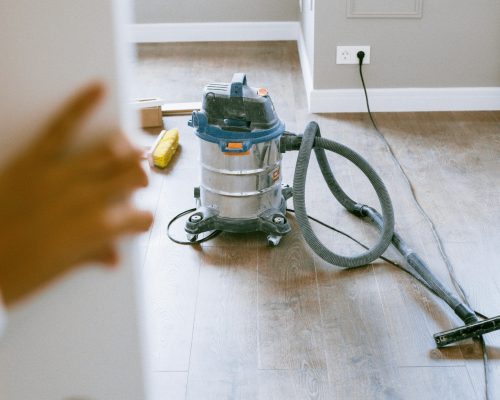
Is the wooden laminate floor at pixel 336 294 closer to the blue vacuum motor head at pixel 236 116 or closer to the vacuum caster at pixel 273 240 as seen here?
the vacuum caster at pixel 273 240

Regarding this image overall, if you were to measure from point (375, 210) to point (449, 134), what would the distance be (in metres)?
1.01

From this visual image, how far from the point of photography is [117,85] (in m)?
0.63

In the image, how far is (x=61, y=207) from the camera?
0.54 metres

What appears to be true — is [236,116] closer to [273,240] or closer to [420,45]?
[273,240]

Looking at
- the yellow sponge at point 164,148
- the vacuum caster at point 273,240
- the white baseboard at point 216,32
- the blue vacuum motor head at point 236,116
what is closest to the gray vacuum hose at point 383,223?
the blue vacuum motor head at point 236,116

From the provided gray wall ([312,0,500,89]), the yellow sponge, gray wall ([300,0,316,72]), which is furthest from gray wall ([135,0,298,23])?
the yellow sponge

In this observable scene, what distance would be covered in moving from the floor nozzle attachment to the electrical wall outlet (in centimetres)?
207

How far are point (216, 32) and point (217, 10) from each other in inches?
6.3

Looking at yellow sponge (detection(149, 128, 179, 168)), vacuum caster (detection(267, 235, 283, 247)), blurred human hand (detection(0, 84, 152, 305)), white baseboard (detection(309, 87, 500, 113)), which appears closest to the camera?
blurred human hand (detection(0, 84, 152, 305))

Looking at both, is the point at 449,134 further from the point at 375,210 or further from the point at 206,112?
the point at 206,112

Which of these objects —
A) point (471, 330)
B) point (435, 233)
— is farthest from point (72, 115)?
point (435, 233)

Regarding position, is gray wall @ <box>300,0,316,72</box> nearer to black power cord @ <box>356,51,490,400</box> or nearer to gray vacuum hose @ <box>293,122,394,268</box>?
black power cord @ <box>356,51,490,400</box>

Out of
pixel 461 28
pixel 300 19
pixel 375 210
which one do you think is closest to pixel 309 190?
pixel 375 210

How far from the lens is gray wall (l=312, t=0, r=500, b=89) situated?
12.6ft
